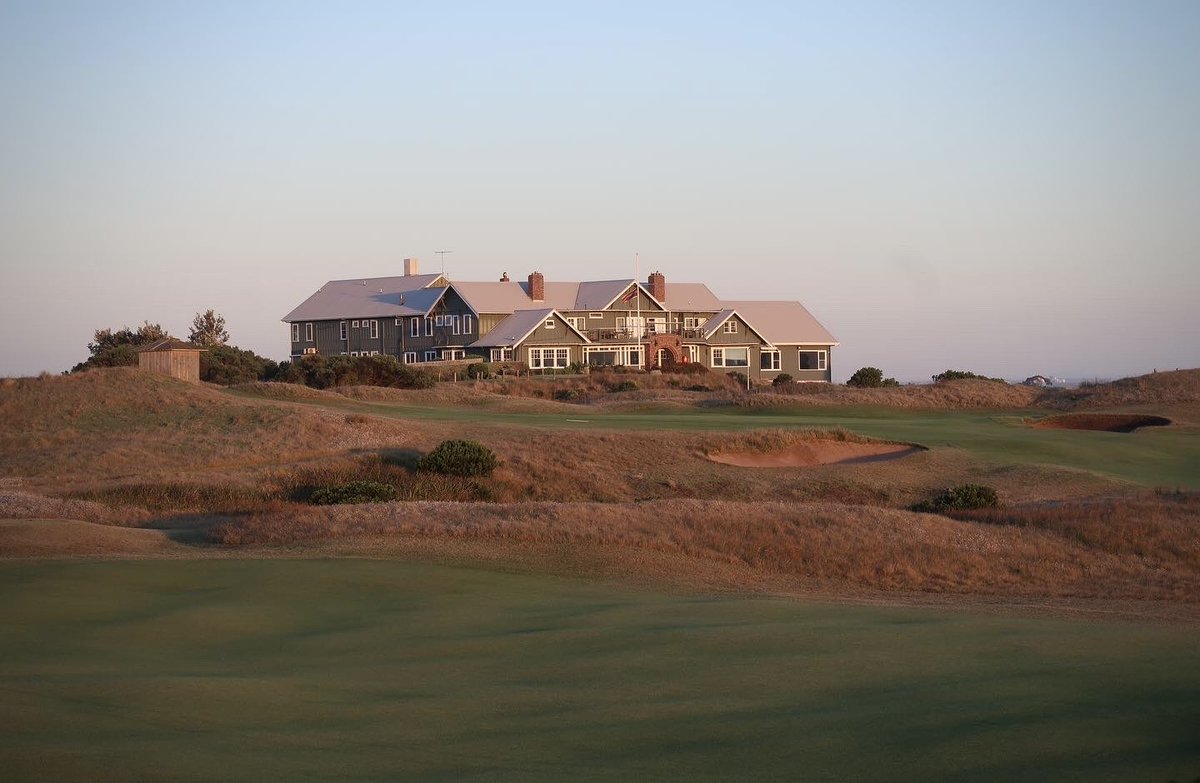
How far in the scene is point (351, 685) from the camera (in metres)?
10.2

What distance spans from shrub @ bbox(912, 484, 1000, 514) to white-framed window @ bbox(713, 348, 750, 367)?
6295 centimetres

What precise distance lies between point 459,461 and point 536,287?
59455 millimetres

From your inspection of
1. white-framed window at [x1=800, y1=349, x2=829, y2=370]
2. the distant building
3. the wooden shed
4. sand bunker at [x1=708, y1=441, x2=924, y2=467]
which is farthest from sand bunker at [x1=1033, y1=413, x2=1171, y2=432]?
A: white-framed window at [x1=800, y1=349, x2=829, y2=370]

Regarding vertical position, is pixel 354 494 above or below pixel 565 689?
above

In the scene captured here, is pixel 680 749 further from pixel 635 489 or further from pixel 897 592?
pixel 635 489

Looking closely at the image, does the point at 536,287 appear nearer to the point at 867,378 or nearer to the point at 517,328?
the point at 517,328

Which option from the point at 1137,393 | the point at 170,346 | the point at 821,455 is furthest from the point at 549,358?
the point at 821,455

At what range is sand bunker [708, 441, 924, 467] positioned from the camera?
33.0 metres

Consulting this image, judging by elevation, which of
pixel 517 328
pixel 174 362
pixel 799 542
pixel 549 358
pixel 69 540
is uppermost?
pixel 517 328

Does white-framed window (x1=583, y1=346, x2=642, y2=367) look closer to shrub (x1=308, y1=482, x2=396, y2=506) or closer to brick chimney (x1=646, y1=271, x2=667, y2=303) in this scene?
brick chimney (x1=646, y1=271, x2=667, y2=303)

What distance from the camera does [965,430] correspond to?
3838cm

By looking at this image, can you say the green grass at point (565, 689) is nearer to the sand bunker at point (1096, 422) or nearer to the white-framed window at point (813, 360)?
the sand bunker at point (1096, 422)

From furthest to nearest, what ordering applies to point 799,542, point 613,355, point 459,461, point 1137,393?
point 613,355 → point 1137,393 → point 459,461 → point 799,542

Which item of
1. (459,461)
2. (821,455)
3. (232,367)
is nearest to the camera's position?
(459,461)
